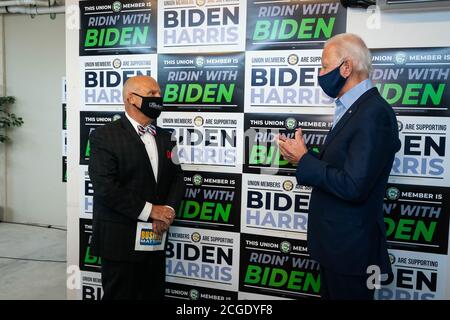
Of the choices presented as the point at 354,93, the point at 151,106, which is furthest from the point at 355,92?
the point at 151,106

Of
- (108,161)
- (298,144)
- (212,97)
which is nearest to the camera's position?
(298,144)

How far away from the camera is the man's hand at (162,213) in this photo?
6.50 feet

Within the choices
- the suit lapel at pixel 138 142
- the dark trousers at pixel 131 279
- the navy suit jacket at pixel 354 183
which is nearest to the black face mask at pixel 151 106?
the suit lapel at pixel 138 142

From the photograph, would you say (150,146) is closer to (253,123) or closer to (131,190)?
(131,190)

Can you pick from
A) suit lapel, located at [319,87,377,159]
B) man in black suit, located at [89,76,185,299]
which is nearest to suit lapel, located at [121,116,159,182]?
man in black suit, located at [89,76,185,299]

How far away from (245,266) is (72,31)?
6.23 ft

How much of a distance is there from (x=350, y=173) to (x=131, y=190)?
3.44ft

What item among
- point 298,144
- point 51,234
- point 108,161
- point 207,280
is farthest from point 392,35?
point 51,234

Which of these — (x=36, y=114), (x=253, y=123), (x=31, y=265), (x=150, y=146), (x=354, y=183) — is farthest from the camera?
(x=36, y=114)

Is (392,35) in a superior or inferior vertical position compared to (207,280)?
superior

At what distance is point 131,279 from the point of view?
6.72 feet

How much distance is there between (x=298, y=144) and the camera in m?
1.59

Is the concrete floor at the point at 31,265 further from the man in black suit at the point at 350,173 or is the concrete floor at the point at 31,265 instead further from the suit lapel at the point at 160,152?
the man in black suit at the point at 350,173

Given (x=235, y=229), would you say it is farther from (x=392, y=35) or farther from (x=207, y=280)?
(x=392, y=35)
